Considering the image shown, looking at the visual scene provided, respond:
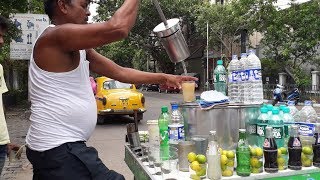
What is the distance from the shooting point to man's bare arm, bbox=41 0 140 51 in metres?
1.87

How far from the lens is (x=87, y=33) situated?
186cm

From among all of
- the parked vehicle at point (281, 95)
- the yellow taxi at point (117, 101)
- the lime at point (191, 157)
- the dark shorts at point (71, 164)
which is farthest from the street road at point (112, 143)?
the parked vehicle at point (281, 95)

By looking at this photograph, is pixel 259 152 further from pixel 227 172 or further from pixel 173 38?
pixel 173 38

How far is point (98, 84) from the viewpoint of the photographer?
12172 mm

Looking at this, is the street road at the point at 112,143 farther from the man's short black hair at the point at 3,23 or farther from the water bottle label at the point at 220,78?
the man's short black hair at the point at 3,23

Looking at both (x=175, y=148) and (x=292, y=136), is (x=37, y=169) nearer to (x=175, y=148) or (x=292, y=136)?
(x=175, y=148)

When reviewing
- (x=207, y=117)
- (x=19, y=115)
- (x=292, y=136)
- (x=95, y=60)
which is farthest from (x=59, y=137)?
(x=19, y=115)

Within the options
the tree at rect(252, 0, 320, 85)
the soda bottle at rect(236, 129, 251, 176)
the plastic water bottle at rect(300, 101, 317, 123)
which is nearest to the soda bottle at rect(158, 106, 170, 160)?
the soda bottle at rect(236, 129, 251, 176)

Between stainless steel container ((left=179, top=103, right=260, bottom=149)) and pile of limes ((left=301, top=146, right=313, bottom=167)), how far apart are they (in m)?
0.41

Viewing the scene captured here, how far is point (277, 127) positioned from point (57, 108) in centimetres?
133

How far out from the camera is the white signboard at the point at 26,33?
9047 mm

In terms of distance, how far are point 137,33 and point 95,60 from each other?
30.2 meters

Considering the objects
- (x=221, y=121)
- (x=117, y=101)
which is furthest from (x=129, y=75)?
(x=117, y=101)

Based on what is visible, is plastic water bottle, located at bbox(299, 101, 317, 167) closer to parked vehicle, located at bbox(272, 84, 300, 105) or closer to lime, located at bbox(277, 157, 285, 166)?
lime, located at bbox(277, 157, 285, 166)
